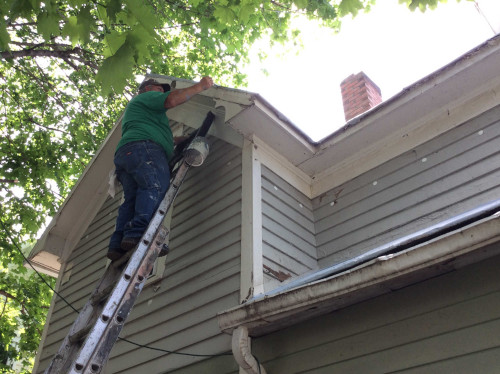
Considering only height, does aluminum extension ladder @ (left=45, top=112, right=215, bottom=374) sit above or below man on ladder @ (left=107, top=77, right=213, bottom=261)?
below

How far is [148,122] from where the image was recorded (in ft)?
14.9

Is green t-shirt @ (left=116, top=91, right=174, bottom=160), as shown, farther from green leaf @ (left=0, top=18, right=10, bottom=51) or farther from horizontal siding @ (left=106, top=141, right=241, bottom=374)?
green leaf @ (left=0, top=18, right=10, bottom=51)

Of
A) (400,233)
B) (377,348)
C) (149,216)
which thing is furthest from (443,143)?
(149,216)

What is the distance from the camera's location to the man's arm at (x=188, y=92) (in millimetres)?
4199

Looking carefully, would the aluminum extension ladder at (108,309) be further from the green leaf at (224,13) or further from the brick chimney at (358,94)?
the brick chimney at (358,94)

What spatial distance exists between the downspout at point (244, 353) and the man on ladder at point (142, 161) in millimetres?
1006

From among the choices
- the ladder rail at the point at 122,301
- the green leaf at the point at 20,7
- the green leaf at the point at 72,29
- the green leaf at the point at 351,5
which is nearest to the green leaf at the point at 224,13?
the green leaf at the point at 351,5

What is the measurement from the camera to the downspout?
3.20 metres

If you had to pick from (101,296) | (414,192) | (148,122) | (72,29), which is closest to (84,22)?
(72,29)

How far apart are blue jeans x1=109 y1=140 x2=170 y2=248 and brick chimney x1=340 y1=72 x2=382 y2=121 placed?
12.8ft

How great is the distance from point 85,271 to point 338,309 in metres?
4.42

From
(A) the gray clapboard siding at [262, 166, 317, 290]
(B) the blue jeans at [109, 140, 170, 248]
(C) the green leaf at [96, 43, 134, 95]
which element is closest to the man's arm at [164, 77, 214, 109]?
(B) the blue jeans at [109, 140, 170, 248]

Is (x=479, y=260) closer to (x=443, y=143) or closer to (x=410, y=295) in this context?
(x=410, y=295)

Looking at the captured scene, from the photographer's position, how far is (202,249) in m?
4.46
